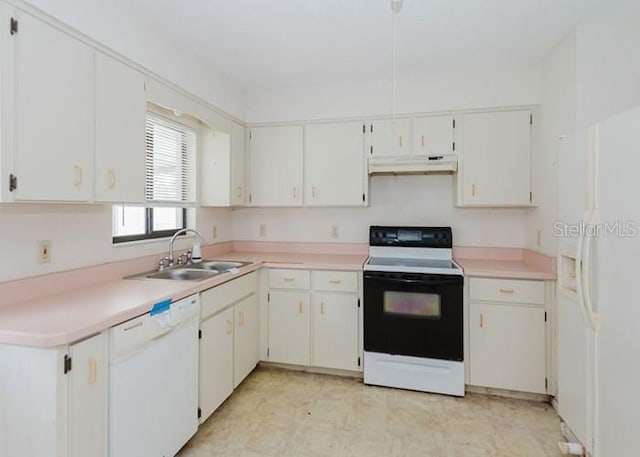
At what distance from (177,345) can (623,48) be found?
3143mm

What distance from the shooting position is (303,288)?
2.91 meters

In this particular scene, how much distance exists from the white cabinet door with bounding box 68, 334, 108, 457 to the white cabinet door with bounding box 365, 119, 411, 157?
7.94 ft

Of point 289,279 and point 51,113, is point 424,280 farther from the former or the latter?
point 51,113

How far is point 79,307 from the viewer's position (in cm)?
154

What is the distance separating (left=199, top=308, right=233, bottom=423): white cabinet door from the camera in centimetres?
211

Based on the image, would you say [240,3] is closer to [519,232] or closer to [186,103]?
[186,103]

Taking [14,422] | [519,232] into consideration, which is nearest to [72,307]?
[14,422]

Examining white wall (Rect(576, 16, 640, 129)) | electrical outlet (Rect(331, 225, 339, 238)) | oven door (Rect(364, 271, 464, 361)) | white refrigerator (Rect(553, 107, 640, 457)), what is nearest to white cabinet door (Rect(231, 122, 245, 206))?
electrical outlet (Rect(331, 225, 339, 238))

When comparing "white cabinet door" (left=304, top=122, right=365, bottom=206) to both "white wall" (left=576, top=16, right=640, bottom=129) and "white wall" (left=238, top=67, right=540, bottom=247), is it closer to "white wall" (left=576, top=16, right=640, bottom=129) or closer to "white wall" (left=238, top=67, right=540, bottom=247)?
"white wall" (left=238, top=67, right=540, bottom=247)

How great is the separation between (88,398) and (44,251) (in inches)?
32.5

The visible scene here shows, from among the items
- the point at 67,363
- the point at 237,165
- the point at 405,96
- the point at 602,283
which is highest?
the point at 405,96

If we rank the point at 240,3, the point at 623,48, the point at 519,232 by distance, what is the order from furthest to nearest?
1. the point at 519,232
2. the point at 623,48
3. the point at 240,3

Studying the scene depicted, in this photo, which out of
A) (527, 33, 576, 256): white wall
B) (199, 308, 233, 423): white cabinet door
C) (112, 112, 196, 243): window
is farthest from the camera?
(112, 112, 196, 243): window

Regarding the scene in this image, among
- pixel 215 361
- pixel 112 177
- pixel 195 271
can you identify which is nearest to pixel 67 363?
pixel 112 177
